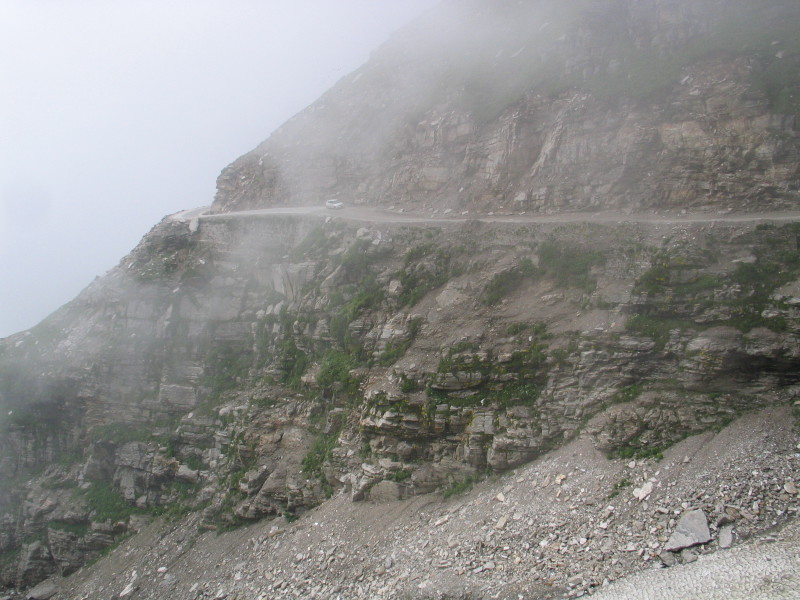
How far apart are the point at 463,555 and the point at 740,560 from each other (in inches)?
350

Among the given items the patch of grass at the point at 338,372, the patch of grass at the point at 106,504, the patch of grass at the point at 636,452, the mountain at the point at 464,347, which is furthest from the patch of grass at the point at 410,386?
the patch of grass at the point at 106,504

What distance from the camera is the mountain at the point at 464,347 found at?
67.0 ft

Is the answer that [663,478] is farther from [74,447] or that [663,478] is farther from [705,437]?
[74,447]

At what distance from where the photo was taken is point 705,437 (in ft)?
66.3

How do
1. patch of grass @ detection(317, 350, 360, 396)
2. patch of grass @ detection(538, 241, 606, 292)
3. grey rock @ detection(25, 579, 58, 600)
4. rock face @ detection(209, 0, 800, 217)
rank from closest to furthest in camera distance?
patch of grass @ detection(538, 241, 606, 292) < rock face @ detection(209, 0, 800, 217) < patch of grass @ detection(317, 350, 360, 396) < grey rock @ detection(25, 579, 58, 600)

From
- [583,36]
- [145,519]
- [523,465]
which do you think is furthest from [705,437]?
[145,519]

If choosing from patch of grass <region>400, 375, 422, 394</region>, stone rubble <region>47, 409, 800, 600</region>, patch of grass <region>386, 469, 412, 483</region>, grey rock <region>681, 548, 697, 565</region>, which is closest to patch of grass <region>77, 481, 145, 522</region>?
stone rubble <region>47, 409, 800, 600</region>

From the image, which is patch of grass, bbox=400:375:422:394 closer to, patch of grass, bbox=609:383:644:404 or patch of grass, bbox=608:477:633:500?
patch of grass, bbox=609:383:644:404

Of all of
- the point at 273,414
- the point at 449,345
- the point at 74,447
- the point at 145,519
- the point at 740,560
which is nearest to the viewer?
the point at 740,560

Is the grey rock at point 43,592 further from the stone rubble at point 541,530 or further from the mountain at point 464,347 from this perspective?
the stone rubble at point 541,530

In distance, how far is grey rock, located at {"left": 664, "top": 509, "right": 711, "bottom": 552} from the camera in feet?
55.6

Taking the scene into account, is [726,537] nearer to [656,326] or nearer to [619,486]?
[619,486]

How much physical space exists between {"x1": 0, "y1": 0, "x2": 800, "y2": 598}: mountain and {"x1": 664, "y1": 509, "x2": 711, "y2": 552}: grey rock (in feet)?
0.29

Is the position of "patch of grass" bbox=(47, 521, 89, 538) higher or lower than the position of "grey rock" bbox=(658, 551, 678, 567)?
higher
